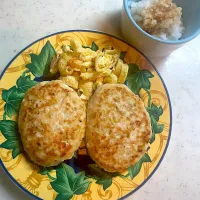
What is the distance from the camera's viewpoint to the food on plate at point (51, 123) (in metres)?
0.95

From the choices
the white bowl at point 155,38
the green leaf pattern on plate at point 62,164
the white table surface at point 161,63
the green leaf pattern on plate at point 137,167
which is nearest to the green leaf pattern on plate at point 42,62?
the green leaf pattern on plate at point 62,164

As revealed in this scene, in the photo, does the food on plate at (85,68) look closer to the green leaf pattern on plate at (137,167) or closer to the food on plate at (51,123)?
the food on plate at (51,123)

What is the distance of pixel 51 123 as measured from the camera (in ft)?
3.14

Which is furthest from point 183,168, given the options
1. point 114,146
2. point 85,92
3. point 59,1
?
point 59,1

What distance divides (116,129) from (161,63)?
0.41m

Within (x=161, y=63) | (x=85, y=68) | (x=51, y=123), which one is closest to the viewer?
(x=51, y=123)

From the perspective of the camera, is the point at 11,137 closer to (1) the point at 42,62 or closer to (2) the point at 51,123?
(2) the point at 51,123

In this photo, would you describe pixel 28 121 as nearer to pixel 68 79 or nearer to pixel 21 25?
pixel 68 79

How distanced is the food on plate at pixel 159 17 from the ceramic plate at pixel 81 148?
104 mm

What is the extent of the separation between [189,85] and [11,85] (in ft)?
2.28

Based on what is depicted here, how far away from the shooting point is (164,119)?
1.10 m

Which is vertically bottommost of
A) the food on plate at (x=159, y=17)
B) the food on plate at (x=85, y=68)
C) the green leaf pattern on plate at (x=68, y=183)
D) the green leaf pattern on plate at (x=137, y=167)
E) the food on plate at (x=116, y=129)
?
the green leaf pattern on plate at (x=137, y=167)

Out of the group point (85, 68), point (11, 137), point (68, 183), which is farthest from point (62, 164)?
point (85, 68)

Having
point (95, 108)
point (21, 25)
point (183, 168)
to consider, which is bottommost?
point (183, 168)
